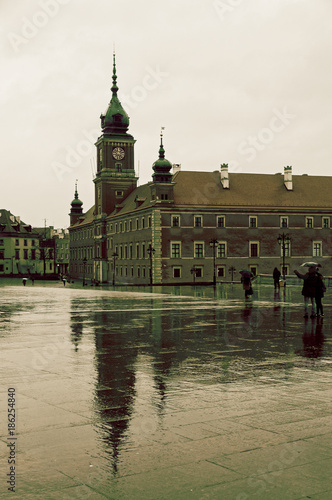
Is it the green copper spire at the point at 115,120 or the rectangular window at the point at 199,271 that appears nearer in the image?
the rectangular window at the point at 199,271

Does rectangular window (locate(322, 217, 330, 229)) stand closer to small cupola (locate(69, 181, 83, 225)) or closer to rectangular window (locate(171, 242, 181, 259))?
rectangular window (locate(171, 242, 181, 259))

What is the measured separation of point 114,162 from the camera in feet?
305

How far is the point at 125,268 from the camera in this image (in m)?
85.8

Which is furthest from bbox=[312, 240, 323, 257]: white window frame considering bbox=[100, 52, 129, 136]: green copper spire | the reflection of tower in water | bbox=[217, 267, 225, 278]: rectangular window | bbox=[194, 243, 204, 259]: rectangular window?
the reflection of tower in water

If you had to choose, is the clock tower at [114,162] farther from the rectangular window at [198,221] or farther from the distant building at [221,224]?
the rectangular window at [198,221]

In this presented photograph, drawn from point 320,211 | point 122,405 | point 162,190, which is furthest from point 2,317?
point 320,211

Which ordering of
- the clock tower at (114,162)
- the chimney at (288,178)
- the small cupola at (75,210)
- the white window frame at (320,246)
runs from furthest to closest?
the small cupola at (75,210), the clock tower at (114,162), the chimney at (288,178), the white window frame at (320,246)

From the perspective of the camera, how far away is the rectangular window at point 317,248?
3063 inches

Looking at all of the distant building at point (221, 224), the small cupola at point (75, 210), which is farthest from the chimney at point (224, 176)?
the small cupola at point (75, 210)

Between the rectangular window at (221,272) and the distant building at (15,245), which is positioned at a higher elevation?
the distant building at (15,245)

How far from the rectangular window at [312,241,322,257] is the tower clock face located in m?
32.6

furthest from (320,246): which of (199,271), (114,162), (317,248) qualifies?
(114,162)

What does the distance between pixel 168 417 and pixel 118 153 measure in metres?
88.3

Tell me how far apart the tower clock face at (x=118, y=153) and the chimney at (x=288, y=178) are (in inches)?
1044
